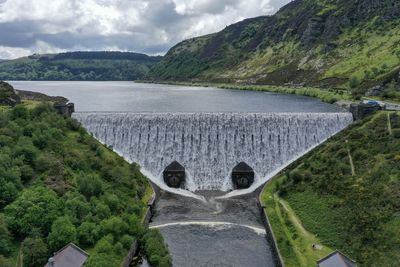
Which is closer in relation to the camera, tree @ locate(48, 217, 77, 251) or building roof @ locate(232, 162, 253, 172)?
tree @ locate(48, 217, 77, 251)

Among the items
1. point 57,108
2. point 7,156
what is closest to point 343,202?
point 7,156

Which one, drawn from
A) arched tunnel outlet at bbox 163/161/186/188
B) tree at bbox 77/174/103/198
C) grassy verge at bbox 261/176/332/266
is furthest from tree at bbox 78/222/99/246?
arched tunnel outlet at bbox 163/161/186/188

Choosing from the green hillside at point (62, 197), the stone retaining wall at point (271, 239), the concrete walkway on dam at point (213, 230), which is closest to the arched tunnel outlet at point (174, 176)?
the concrete walkway on dam at point (213, 230)

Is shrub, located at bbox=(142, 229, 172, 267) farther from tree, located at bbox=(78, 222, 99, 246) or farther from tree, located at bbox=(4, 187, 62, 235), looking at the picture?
tree, located at bbox=(4, 187, 62, 235)

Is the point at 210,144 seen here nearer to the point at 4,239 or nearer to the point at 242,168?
the point at 242,168

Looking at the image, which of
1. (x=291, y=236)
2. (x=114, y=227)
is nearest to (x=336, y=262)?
(x=291, y=236)

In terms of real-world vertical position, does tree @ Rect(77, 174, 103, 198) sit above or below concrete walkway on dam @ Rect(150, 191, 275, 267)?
above

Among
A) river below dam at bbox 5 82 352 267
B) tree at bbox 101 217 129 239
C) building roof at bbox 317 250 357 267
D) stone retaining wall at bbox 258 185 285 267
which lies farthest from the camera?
river below dam at bbox 5 82 352 267

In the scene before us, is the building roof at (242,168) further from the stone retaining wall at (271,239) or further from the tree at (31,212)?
the tree at (31,212)
